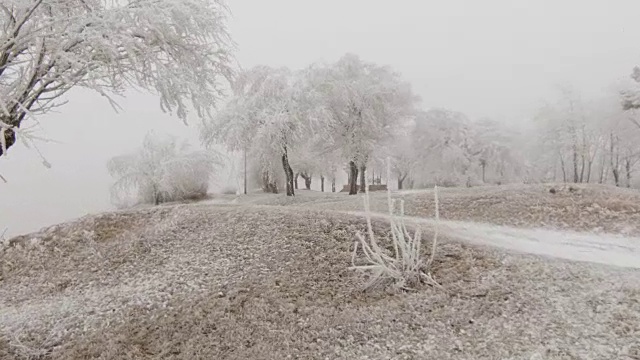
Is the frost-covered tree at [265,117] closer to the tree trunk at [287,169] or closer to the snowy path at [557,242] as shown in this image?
the tree trunk at [287,169]

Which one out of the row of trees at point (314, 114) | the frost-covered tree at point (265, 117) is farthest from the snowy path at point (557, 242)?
the row of trees at point (314, 114)

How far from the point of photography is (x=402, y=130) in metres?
31.0

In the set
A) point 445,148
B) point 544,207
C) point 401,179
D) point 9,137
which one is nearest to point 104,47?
point 9,137

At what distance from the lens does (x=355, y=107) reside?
28484 millimetres

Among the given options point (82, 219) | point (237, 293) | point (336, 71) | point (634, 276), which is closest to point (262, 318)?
point (237, 293)

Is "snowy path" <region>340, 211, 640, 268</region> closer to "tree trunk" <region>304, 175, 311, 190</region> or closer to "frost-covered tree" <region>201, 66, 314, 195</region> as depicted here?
"frost-covered tree" <region>201, 66, 314, 195</region>

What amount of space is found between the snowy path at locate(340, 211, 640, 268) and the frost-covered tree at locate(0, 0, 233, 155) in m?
6.40

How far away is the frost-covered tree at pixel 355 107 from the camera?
1101 inches

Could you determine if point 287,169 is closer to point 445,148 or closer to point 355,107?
point 355,107

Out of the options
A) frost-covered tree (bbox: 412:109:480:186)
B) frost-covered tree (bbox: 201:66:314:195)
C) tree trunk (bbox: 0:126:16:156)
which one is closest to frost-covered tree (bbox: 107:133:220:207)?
frost-covered tree (bbox: 201:66:314:195)

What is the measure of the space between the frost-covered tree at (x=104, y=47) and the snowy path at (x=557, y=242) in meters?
6.40

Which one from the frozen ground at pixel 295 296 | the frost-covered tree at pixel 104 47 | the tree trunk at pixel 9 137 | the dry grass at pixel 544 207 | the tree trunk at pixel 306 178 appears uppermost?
the frost-covered tree at pixel 104 47

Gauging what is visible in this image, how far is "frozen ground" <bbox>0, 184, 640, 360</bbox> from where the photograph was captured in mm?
6727

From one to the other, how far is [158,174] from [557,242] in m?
30.7
